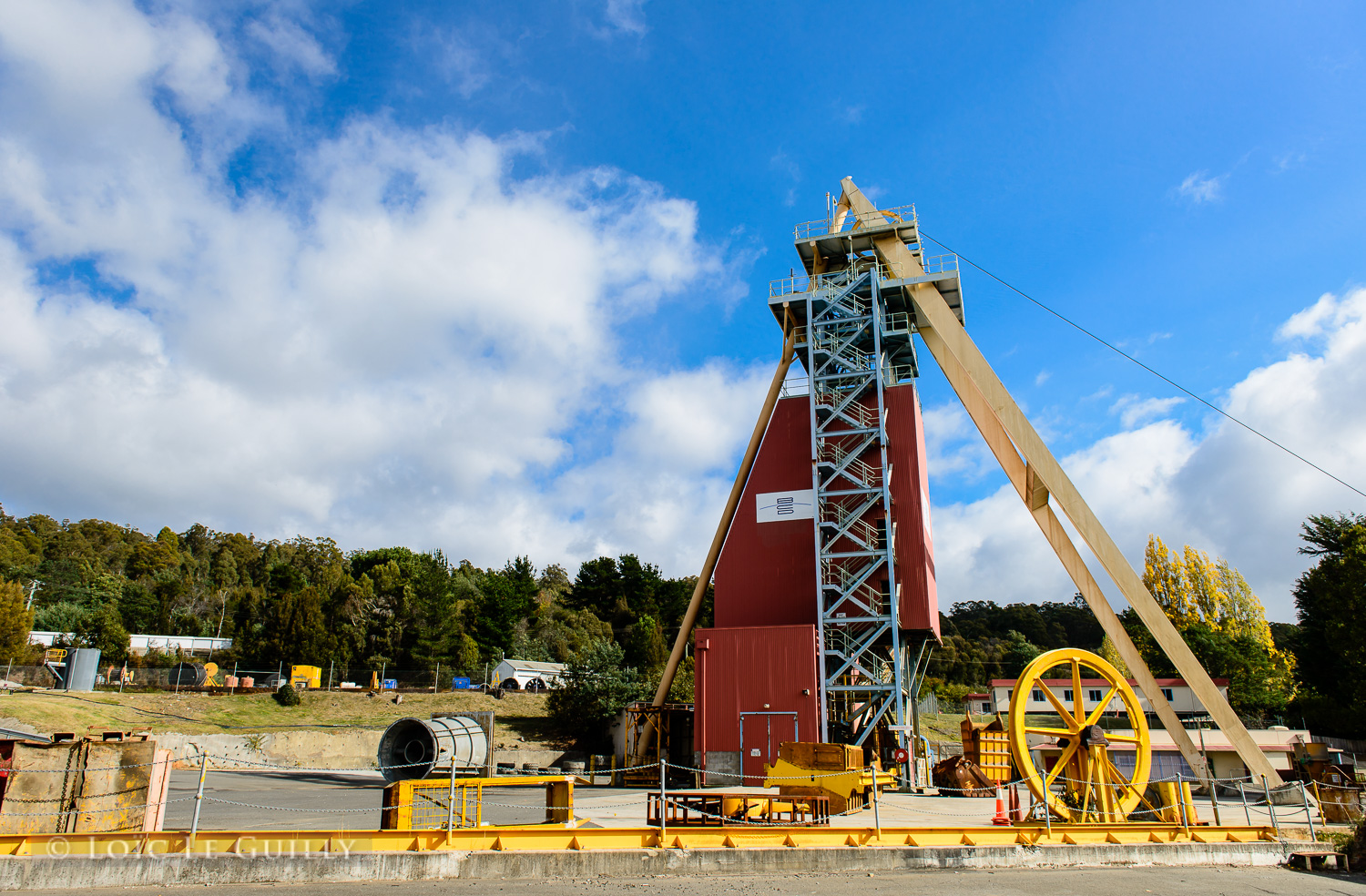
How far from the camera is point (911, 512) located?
1101 inches

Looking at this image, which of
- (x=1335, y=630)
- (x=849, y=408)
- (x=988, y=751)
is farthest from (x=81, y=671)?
(x=1335, y=630)

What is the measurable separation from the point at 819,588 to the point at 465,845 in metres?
17.9

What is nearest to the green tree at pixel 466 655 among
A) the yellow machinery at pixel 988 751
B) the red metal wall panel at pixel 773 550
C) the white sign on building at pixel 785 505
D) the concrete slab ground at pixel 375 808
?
the concrete slab ground at pixel 375 808

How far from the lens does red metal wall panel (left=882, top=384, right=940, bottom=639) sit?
26.8 meters

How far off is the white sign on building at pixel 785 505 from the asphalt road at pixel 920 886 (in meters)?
17.7

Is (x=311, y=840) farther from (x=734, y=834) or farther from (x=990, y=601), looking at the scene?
(x=990, y=601)

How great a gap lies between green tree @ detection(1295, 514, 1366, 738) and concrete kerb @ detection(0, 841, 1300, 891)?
3568 centimetres

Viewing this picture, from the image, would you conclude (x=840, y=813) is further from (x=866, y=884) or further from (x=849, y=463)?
(x=849, y=463)

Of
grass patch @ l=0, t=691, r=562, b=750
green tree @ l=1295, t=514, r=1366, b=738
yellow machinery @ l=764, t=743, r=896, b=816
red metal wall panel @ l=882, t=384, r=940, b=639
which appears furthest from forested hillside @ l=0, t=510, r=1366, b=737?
yellow machinery @ l=764, t=743, r=896, b=816

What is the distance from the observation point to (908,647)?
2856cm

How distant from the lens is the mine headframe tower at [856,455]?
25.8 m

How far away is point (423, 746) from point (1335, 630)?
1738 inches

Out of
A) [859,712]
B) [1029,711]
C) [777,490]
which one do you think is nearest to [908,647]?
[859,712]

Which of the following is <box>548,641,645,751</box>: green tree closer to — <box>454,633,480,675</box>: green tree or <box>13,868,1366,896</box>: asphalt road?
<box>454,633,480,675</box>: green tree
